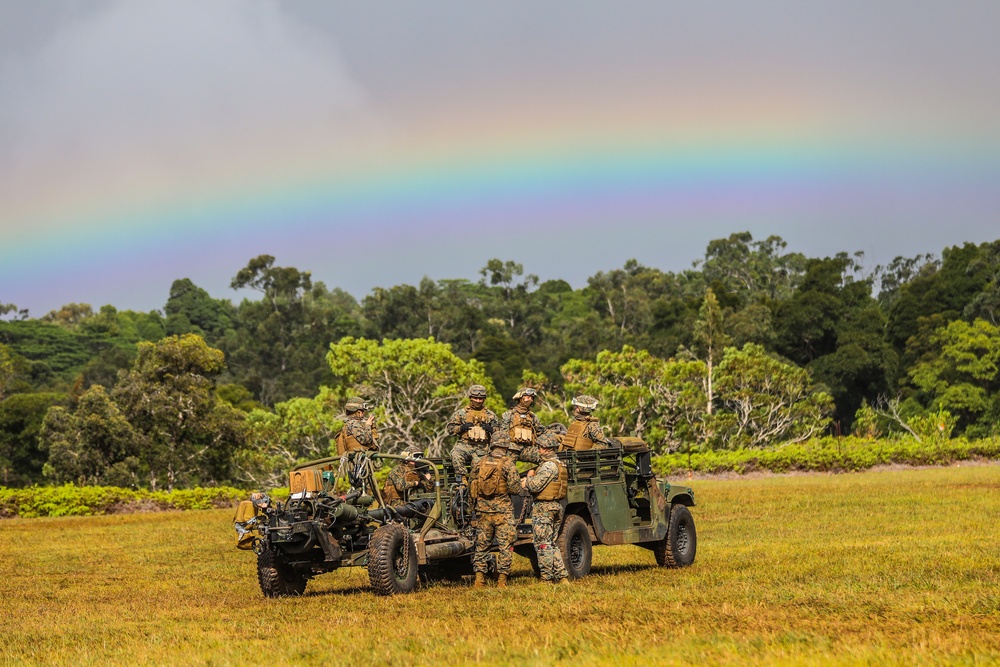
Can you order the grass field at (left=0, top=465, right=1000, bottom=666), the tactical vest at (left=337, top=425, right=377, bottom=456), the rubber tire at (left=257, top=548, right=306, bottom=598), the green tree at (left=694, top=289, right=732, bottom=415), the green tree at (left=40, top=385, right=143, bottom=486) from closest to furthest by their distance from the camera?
1. the grass field at (left=0, top=465, right=1000, bottom=666)
2. the rubber tire at (left=257, top=548, right=306, bottom=598)
3. the tactical vest at (left=337, top=425, right=377, bottom=456)
4. the green tree at (left=40, top=385, right=143, bottom=486)
5. the green tree at (left=694, top=289, right=732, bottom=415)

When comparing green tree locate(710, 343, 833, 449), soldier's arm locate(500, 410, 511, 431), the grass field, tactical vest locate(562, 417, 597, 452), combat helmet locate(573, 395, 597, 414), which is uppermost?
green tree locate(710, 343, 833, 449)

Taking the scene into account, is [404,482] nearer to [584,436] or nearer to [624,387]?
[584,436]

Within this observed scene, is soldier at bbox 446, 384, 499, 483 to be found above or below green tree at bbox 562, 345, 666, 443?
below

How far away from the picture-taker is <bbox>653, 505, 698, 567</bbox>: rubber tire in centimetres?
1750

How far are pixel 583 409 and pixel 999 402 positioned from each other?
210 ft

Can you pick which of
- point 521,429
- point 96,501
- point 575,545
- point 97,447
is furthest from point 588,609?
point 97,447

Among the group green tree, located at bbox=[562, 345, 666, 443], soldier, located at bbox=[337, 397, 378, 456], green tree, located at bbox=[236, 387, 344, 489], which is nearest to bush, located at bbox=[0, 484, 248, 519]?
green tree, located at bbox=[236, 387, 344, 489]

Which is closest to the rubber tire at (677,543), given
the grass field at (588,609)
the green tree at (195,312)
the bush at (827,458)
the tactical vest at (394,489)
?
the grass field at (588,609)

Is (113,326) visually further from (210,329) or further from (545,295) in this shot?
(545,295)

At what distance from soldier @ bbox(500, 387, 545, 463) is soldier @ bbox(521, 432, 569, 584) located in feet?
1.19

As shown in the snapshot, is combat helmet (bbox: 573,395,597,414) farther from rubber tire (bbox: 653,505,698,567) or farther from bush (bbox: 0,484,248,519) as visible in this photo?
bush (bbox: 0,484,248,519)

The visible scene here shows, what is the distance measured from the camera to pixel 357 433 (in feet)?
57.6

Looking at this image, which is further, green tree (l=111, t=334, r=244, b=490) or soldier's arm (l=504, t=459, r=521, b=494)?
green tree (l=111, t=334, r=244, b=490)

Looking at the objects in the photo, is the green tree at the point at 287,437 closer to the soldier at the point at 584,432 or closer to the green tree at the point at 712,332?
the green tree at the point at 712,332
